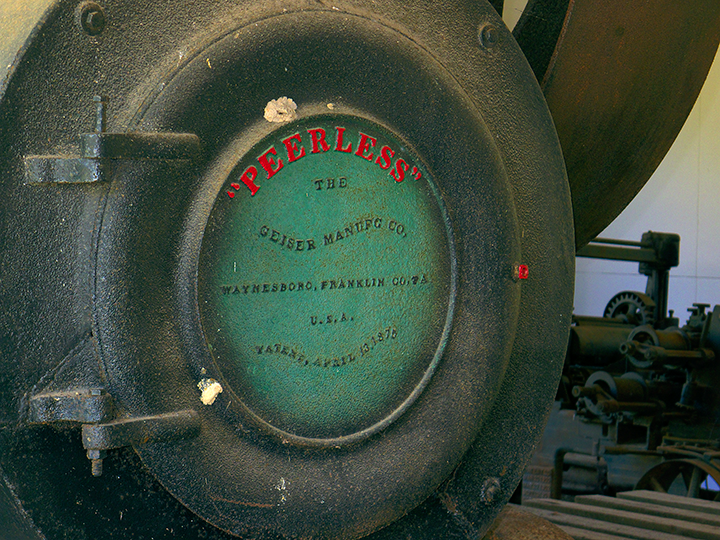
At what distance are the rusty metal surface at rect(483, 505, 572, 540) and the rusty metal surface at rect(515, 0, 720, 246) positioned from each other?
59 cm

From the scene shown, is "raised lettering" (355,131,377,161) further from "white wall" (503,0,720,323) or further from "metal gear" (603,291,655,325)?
"white wall" (503,0,720,323)

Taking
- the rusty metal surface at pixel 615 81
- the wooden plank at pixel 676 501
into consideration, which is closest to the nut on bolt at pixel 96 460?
the rusty metal surface at pixel 615 81

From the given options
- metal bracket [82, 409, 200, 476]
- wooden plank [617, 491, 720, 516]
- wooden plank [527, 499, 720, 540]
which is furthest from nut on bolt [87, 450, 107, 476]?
wooden plank [617, 491, 720, 516]

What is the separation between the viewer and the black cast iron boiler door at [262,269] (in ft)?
2.84

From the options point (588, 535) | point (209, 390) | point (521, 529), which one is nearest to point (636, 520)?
point (588, 535)

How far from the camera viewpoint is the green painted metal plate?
96 cm

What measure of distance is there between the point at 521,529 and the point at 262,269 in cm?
74

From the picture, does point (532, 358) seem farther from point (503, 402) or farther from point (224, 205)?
point (224, 205)

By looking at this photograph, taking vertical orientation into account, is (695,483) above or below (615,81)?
below

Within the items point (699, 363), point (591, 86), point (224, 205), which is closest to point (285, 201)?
point (224, 205)

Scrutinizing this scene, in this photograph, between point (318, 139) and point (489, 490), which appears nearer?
point (318, 139)

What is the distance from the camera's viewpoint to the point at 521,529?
1.38 meters

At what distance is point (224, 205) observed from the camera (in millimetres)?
947

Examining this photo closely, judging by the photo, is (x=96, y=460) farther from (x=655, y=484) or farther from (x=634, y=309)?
(x=634, y=309)
